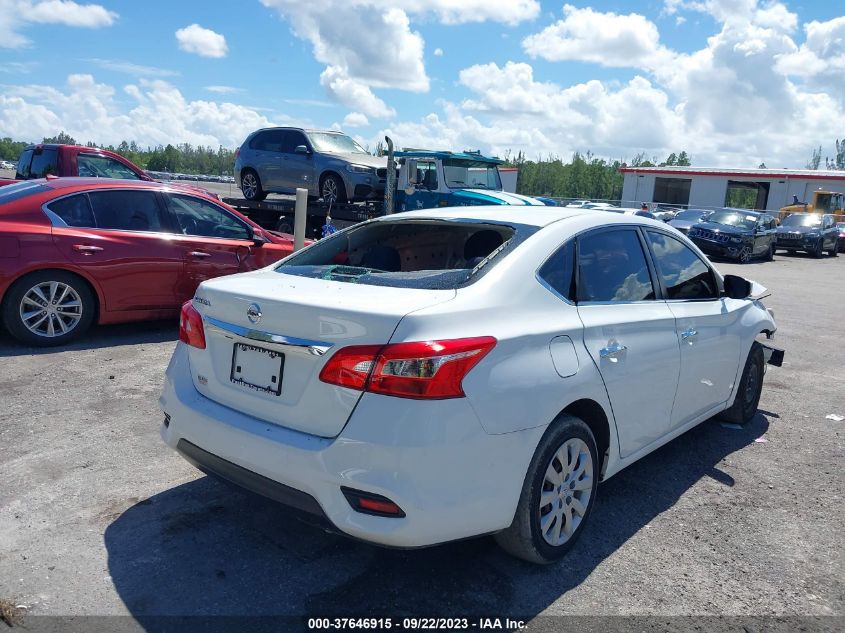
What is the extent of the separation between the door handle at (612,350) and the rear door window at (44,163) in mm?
11873

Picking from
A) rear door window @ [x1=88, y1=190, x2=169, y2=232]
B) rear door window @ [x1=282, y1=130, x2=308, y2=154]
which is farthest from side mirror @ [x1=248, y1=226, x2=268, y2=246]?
rear door window @ [x1=282, y1=130, x2=308, y2=154]

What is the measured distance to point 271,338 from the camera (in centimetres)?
296

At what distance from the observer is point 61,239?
651 cm

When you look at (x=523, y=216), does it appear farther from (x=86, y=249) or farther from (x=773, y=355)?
(x=86, y=249)

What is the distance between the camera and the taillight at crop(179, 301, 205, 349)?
3.36 metres

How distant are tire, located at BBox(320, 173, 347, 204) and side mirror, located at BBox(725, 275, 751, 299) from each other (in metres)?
10.3

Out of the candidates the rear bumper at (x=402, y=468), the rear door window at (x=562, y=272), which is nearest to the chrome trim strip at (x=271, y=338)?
the rear bumper at (x=402, y=468)

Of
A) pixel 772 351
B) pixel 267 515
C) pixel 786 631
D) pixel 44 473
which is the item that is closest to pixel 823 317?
pixel 772 351

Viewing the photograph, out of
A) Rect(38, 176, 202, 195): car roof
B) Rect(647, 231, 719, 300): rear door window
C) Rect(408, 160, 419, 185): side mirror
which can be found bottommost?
Rect(647, 231, 719, 300): rear door window

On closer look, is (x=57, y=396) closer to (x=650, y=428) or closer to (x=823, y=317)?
(x=650, y=428)

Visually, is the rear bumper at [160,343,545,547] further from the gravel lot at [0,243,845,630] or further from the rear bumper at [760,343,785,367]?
the rear bumper at [760,343,785,367]

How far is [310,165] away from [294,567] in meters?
12.3

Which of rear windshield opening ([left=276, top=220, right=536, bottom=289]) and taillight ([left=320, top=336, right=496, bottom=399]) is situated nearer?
taillight ([left=320, top=336, right=496, bottom=399])

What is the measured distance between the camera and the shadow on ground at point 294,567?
9.56ft
